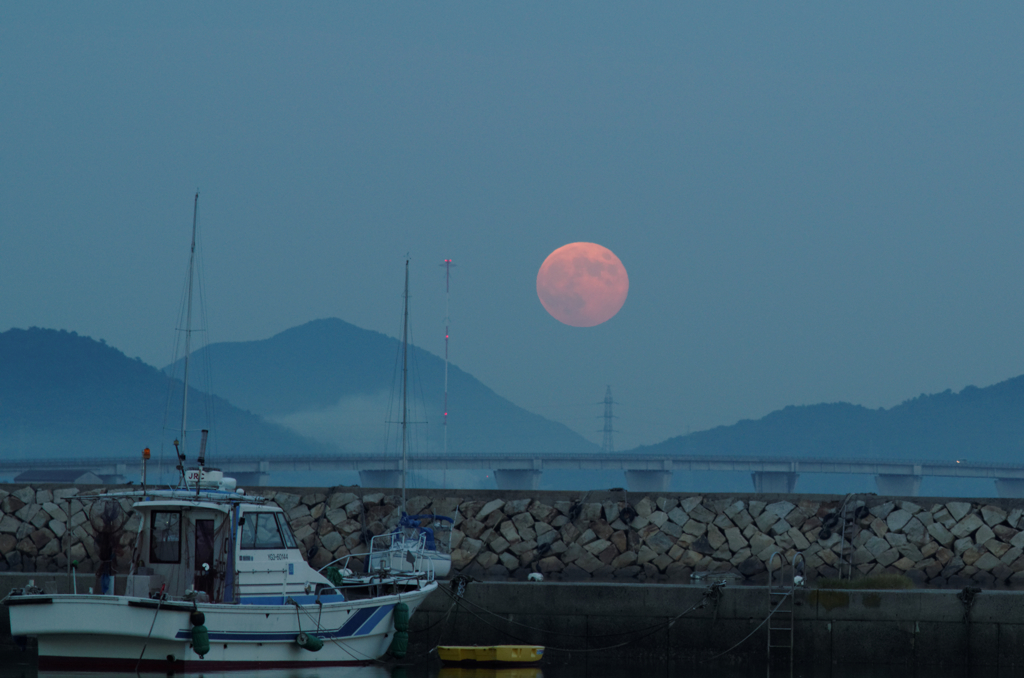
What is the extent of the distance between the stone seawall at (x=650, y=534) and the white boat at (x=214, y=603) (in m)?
4.08

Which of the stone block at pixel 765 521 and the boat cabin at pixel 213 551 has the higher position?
the stone block at pixel 765 521

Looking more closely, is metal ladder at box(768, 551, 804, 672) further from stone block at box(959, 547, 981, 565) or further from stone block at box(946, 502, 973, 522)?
stone block at box(946, 502, 973, 522)

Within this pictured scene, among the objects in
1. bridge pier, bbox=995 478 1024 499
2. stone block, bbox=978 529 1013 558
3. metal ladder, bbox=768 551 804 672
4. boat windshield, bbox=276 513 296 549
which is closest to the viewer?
boat windshield, bbox=276 513 296 549

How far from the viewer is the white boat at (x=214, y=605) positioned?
17.6 m

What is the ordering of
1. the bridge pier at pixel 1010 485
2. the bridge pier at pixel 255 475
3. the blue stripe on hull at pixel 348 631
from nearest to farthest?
the blue stripe on hull at pixel 348 631, the bridge pier at pixel 255 475, the bridge pier at pixel 1010 485

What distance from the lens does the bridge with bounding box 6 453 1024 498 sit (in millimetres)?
131500

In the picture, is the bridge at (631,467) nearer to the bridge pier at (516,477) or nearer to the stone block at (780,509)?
the bridge pier at (516,477)

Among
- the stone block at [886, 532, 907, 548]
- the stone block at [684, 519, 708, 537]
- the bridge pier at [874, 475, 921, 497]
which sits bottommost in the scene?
the stone block at [886, 532, 907, 548]

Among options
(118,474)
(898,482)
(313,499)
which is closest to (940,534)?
(313,499)

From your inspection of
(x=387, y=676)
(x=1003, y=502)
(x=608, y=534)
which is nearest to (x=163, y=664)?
Answer: (x=387, y=676)

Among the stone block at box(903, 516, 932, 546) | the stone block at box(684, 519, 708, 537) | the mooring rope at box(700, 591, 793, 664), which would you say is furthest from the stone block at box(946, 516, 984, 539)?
the mooring rope at box(700, 591, 793, 664)

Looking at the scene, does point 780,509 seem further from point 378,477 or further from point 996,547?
point 378,477

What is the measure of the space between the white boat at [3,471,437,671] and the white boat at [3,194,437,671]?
0.05 feet

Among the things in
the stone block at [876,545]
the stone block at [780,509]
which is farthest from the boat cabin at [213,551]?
the stone block at [876,545]
